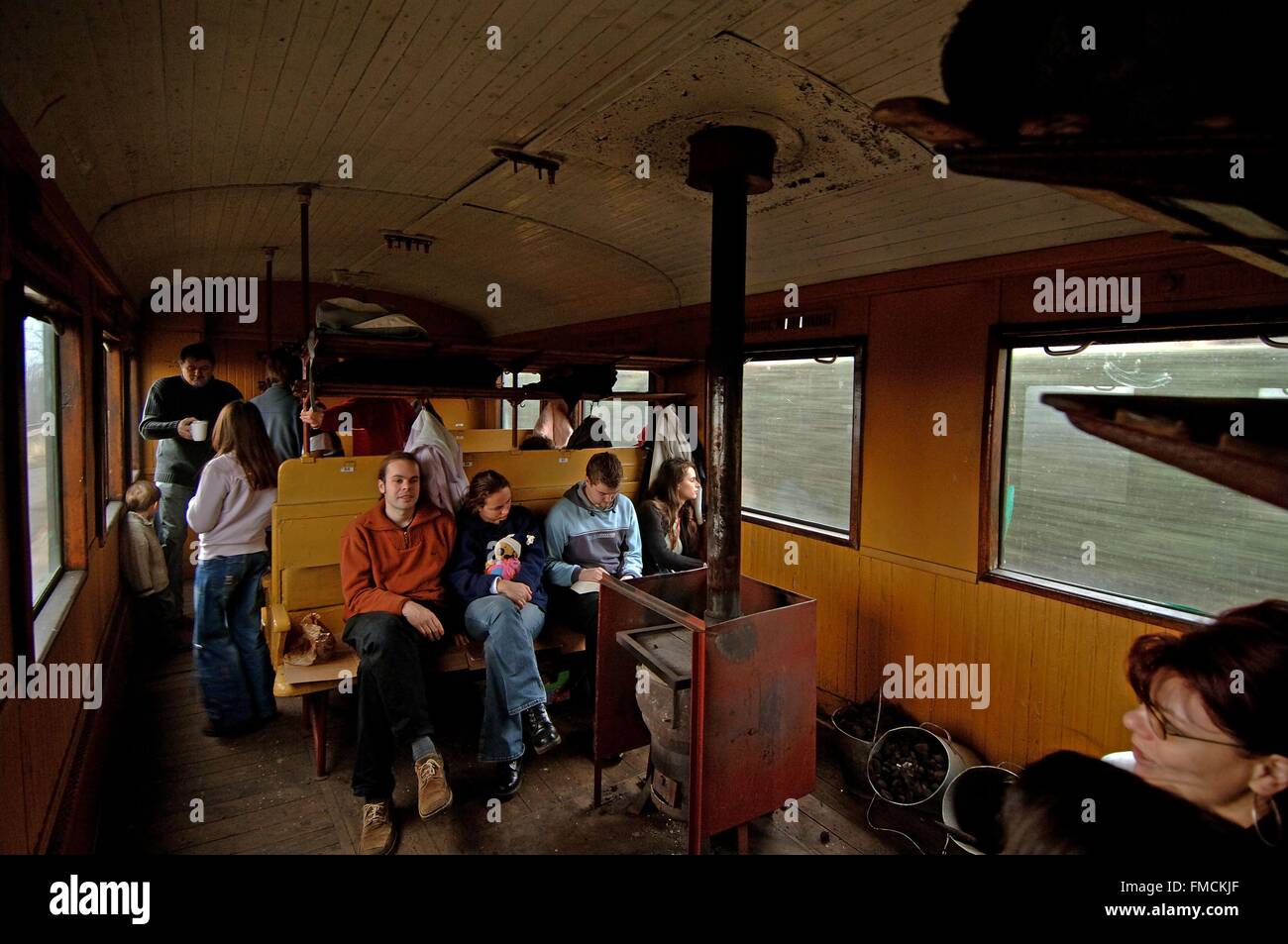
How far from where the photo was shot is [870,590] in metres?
4.43

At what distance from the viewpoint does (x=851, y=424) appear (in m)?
4.62

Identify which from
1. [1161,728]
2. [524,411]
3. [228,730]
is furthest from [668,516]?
[524,411]

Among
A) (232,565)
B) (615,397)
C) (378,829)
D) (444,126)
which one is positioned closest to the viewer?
(444,126)

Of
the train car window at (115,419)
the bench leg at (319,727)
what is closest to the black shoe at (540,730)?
the bench leg at (319,727)

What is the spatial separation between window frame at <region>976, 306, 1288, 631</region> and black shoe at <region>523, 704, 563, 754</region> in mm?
2591

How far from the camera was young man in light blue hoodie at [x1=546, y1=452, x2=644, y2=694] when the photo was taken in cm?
421

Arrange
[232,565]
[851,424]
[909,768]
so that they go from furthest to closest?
[851,424]
[232,565]
[909,768]

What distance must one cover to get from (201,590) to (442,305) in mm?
5344

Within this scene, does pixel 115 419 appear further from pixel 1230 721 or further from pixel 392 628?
pixel 1230 721

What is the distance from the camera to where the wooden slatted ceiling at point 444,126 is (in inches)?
82.2

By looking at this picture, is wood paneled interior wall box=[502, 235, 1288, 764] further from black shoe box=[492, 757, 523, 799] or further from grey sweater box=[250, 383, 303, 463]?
grey sweater box=[250, 383, 303, 463]

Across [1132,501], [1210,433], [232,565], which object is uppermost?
[1210,433]

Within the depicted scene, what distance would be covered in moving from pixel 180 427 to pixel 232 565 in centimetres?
169

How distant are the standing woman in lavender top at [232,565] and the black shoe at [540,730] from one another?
1762mm
